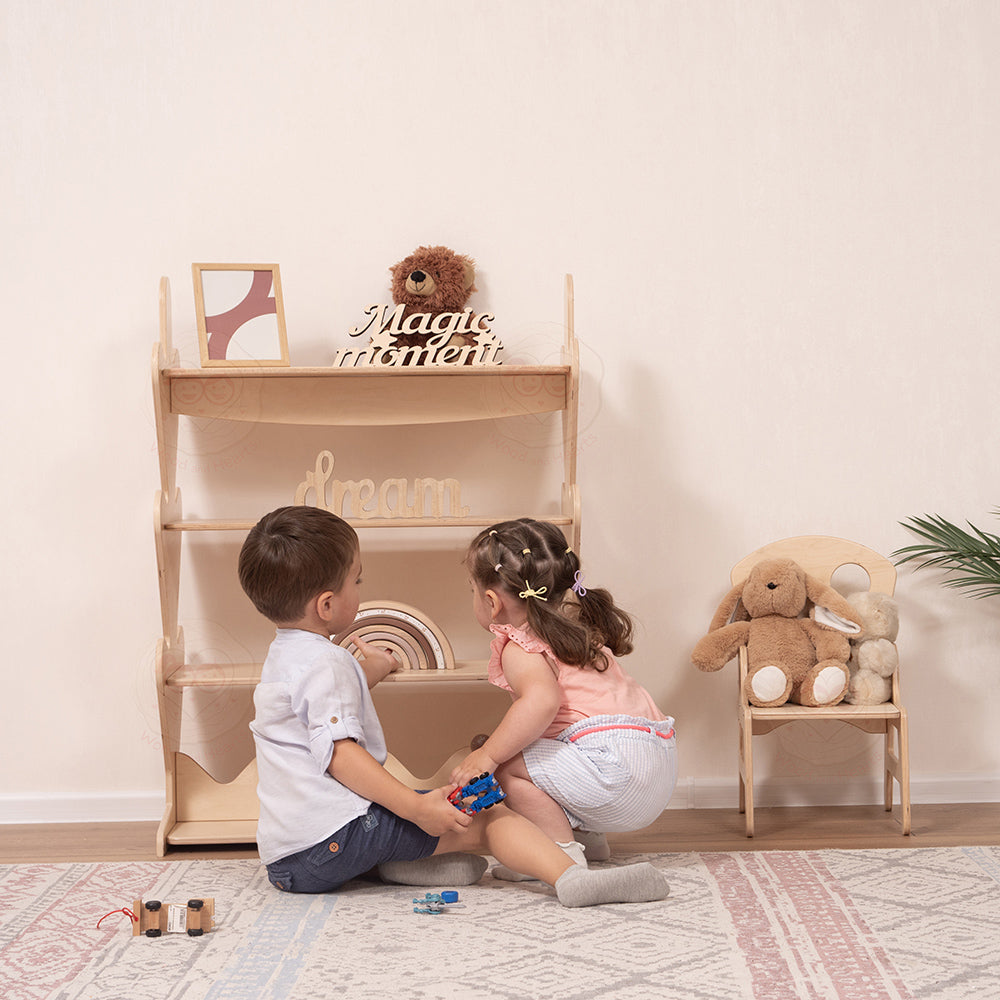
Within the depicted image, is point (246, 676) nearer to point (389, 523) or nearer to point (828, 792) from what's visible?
point (389, 523)

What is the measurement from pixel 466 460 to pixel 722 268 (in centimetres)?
76

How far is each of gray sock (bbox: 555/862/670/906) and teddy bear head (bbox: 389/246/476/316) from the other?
49.1 inches

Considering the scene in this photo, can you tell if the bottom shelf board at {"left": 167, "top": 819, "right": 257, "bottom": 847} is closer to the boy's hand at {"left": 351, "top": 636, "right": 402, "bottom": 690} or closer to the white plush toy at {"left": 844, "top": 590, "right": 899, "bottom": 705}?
the boy's hand at {"left": 351, "top": 636, "right": 402, "bottom": 690}

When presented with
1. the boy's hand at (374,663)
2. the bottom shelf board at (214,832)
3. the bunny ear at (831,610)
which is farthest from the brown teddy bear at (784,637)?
the bottom shelf board at (214,832)

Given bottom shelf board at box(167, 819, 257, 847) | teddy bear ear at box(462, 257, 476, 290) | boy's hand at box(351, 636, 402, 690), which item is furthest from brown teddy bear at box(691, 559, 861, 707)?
bottom shelf board at box(167, 819, 257, 847)

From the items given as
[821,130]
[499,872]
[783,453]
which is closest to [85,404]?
[499,872]

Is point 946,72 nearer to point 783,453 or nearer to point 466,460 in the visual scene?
point 783,453

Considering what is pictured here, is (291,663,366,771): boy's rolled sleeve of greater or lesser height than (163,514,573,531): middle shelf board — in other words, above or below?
below

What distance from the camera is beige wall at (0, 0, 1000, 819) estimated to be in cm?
249

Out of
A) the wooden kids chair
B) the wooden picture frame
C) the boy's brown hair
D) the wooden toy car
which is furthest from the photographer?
the wooden kids chair

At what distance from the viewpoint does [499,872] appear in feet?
6.42

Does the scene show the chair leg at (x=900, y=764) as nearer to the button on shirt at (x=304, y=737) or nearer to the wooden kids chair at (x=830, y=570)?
the wooden kids chair at (x=830, y=570)

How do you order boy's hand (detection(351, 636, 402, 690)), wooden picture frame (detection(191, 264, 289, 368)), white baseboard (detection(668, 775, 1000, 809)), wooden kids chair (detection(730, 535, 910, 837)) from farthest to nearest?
white baseboard (detection(668, 775, 1000, 809))
wooden kids chair (detection(730, 535, 910, 837))
wooden picture frame (detection(191, 264, 289, 368))
boy's hand (detection(351, 636, 402, 690))

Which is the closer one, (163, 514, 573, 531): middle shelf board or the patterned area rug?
the patterned area rug
